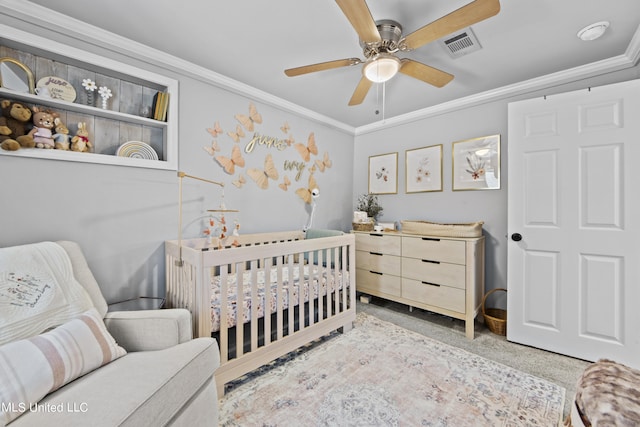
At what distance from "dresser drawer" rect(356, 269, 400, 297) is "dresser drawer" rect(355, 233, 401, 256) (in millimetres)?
270

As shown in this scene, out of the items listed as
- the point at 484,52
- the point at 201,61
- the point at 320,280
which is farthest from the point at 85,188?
the point at 484,52

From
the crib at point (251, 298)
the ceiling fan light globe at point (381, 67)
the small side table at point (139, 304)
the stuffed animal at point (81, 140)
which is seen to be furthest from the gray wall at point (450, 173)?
the stuffed animal at point (81, 140)

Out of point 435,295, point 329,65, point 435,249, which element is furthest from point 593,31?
point 435,295

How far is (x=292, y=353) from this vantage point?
203 cm

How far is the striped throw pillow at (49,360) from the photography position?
2.77 ft

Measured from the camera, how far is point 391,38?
5.45 feet

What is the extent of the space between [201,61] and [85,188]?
130cm

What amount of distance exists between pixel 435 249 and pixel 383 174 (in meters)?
1.37

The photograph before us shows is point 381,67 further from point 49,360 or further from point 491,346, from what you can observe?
point 491,346

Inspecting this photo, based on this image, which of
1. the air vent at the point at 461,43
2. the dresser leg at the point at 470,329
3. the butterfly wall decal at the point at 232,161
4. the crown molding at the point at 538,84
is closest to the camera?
the air vent at the point at 461,43

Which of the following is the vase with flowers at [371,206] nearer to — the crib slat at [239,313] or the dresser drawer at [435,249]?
the dresser drawer at [435,249]

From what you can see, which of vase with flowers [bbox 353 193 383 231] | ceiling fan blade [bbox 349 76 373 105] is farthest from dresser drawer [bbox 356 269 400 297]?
ceiling fan blade [bbox 349 76 373 105]

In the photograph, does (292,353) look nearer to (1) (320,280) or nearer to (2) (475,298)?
(1) (320,280)

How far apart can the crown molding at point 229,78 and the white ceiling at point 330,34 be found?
51mm
